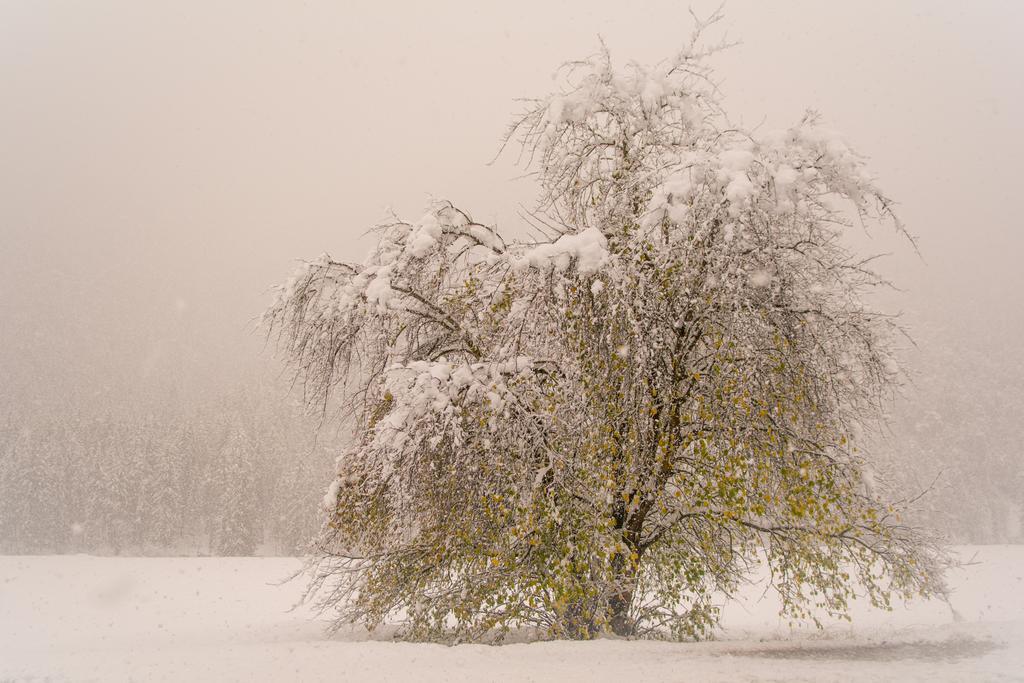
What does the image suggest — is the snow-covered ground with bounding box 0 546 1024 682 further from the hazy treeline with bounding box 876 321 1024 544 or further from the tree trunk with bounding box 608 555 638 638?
the hazy treeline with bounding box 876 321 1024 544

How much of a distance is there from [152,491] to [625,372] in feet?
233

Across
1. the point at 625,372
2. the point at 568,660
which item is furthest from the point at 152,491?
the point at 625,372

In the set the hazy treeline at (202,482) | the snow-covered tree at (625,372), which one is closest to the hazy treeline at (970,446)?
the hazy treeline at (202,482)

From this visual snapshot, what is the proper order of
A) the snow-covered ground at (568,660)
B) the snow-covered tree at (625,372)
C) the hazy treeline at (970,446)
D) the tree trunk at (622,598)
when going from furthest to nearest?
the hazy treeline at (970,446), the tree trunk at (622,598), the snow-covered tree at (625,372), the snow-covered ground at (568,660)

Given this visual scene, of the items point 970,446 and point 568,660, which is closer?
point 568,660

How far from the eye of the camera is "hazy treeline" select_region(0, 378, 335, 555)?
211 ft

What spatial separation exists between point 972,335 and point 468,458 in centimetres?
13413

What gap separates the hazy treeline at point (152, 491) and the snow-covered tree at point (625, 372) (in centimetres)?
5676

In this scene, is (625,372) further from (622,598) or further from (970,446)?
(970,446)

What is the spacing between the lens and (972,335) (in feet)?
380

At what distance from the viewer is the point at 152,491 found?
66.6m

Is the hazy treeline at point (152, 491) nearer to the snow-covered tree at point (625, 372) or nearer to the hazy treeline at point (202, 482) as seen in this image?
the hazy treeline at point (202, 482)

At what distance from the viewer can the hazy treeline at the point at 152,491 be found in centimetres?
6438

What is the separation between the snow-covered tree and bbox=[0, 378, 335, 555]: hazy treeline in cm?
5676
